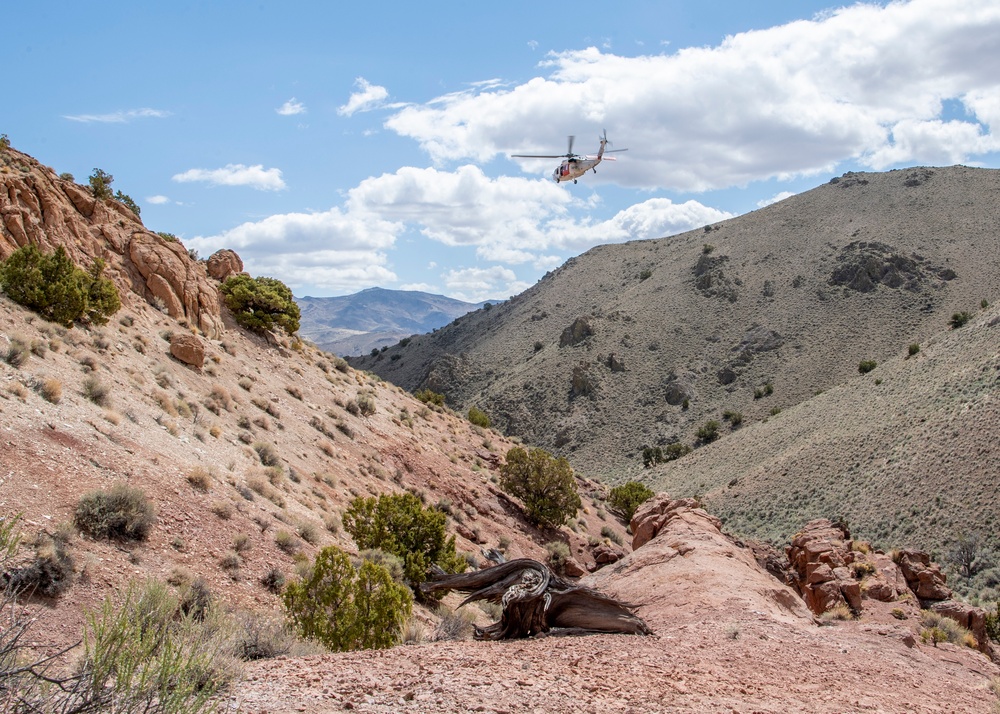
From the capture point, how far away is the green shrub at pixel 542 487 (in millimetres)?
30875

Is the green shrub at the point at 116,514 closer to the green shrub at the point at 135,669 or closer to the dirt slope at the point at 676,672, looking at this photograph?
the dirt slope at the point at 676,672

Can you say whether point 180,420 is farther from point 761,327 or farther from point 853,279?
point 853,279

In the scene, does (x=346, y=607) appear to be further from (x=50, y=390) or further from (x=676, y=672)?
(x=50, y=390)

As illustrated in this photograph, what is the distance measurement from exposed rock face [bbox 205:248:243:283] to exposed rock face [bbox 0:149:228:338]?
2.70 metres

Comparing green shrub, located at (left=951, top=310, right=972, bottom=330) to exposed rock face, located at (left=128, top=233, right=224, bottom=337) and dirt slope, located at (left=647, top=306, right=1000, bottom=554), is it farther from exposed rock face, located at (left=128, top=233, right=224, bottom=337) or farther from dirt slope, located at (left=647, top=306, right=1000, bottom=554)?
exposed rock face, located at (left=128, top=233, right=224, bottom=337)

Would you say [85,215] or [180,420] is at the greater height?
[85,215]

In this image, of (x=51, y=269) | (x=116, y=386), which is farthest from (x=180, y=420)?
(x=51, y=269)

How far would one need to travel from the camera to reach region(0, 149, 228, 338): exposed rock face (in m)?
22.7

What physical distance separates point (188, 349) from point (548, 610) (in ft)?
57.1

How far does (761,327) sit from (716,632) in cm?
7491

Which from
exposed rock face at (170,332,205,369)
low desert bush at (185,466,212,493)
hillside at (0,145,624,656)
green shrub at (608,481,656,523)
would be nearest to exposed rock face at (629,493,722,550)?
hillside at (0,145,624,656)

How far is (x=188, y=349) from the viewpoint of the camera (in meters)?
23.1

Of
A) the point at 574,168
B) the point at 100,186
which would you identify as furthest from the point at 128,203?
the point at 574,168

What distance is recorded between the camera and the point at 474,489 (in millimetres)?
29453
